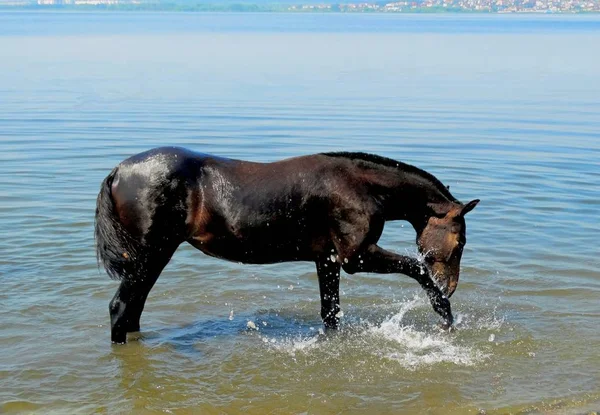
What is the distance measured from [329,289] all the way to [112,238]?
6.81ft

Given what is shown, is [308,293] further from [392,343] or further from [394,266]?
[394,266]

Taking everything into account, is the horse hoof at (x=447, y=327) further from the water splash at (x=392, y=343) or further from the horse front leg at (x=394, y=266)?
the horse front leg at (x=394, y=266)

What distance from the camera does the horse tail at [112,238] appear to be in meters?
8.18

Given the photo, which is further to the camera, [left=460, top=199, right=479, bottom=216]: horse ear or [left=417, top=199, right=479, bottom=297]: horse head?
[left=417, top=199, right=479, bottom=297]: horse head

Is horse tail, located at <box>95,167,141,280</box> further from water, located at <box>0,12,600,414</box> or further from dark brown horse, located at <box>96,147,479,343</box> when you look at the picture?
water, located at <box>0,12,600,414</box>

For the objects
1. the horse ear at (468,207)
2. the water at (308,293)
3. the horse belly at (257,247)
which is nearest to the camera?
the water at (308,293)

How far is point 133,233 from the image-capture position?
8.18 m

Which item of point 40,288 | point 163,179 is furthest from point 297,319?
point 40,288

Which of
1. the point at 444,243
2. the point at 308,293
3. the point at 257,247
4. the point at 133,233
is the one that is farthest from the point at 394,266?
the point at 133,233

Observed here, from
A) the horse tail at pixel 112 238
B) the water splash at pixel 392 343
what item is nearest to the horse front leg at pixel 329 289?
the water splash at pixel 392 343

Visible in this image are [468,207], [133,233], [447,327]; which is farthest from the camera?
[447,327]

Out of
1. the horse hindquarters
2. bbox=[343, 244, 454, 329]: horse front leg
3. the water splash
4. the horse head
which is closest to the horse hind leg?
the horse hindquarters

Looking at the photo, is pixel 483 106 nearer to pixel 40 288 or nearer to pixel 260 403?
pixel 40 288

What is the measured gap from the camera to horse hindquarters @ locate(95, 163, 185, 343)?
8062mm
